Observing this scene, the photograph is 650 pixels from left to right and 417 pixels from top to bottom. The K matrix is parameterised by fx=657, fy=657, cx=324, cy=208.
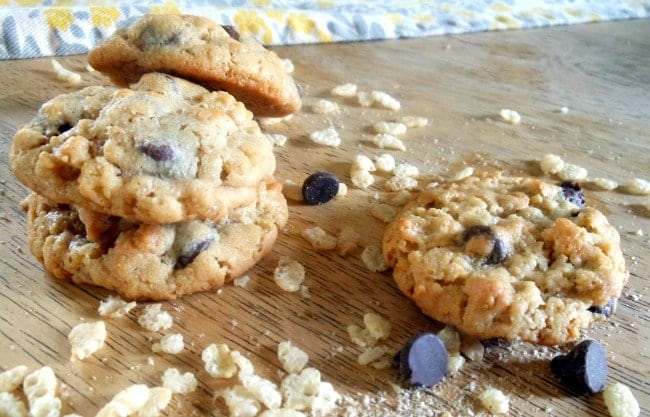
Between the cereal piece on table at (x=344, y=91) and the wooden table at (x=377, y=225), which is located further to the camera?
the cereal piece on table at (x=344, y=91)

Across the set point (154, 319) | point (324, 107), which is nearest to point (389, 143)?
point (324, 107)

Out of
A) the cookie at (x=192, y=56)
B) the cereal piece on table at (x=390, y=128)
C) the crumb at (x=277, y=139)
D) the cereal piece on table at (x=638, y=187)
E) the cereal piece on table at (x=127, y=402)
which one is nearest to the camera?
the cereal piece on table at (x=127, y=402)

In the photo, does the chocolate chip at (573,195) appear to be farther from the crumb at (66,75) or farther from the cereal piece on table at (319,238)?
the crumb at (66,75)

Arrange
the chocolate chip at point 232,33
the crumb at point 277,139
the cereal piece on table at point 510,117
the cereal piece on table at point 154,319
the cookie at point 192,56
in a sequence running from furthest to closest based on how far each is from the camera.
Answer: the cereal piece on table at point 510,117 < the crumb at point 277,139 < the chocolate chip at point 232,33 < the cookie at point 192,56 < the cereal piece on table at point 154,319

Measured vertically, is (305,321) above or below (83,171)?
below

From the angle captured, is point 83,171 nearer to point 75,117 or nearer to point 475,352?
point 75,117

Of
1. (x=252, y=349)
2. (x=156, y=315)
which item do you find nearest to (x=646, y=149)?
(x=252, y=349)

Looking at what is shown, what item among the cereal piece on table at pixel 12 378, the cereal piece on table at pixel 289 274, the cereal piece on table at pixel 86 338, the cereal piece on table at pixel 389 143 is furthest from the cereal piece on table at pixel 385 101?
the cereal piece on table at pixel 12 378
